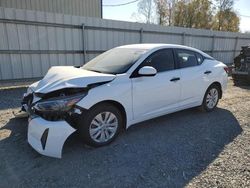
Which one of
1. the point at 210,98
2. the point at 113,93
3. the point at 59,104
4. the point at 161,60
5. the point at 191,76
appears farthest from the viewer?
the point at 210,98

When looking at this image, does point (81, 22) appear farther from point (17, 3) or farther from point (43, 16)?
point (17, 3)

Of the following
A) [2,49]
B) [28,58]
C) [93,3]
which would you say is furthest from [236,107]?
[93,3]

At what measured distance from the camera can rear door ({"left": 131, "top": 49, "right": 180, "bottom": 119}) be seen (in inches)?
146

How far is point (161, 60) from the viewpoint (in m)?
4.20

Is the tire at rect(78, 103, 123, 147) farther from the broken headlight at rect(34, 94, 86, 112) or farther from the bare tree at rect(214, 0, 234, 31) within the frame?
the bare tree at rect(214, 0, 234, 31)

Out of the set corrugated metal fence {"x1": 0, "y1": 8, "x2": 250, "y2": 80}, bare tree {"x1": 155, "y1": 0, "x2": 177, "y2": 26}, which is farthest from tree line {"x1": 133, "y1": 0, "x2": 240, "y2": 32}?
corrugated metal fence {"x1": 0, "y1": 8, "x2": 250, "y2": 80}

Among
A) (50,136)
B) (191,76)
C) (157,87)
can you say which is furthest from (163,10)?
(50,136)

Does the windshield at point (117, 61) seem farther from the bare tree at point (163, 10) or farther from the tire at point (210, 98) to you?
the bare tree at point (163, 10)

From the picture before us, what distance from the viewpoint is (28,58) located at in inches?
293

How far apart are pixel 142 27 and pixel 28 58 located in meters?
5.05

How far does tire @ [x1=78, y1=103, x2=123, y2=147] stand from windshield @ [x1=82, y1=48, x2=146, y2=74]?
71 cm

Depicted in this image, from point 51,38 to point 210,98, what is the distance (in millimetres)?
5622

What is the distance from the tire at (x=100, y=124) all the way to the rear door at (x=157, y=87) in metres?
0.42

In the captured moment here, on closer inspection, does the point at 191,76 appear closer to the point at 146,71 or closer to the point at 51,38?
the point at 146,71
